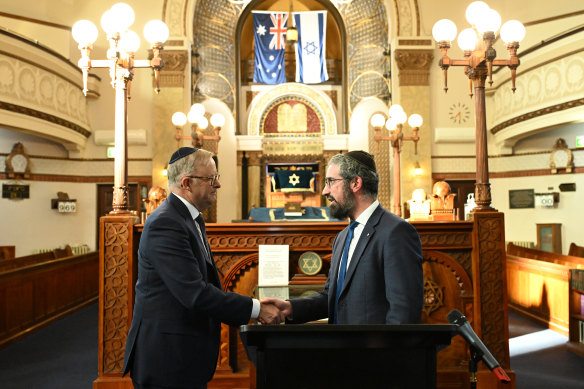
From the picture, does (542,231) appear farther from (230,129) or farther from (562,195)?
(230,129)

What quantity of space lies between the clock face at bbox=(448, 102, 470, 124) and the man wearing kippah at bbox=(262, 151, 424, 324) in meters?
12.1

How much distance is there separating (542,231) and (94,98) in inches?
496

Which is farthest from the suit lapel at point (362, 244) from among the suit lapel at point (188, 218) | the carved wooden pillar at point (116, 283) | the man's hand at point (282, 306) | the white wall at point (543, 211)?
the white wall at point (543, 211)

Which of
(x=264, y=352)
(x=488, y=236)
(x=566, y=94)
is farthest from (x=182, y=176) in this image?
(x=566, y=94)

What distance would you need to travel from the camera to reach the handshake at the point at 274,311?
229 centimetres

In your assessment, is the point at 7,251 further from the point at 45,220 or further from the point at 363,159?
the point at 363,159

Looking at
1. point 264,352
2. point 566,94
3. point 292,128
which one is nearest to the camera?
point 264,352

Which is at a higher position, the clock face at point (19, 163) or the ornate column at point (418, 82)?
the ornate column at point (418, 82)

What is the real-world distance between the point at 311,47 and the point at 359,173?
13.6m

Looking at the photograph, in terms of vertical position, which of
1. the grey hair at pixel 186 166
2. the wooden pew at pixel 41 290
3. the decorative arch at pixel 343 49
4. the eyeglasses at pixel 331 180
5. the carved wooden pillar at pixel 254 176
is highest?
the decorative arch at pixel 343 49

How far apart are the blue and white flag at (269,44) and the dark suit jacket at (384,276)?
13563mm

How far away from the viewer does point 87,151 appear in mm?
13578

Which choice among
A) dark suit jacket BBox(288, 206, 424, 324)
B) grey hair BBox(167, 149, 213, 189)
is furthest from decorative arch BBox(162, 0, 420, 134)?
dark suit jacket BBox(288, 206, 424, 324)

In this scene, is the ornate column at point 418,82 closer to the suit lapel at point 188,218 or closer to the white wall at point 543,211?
the white wall at point 543,211
